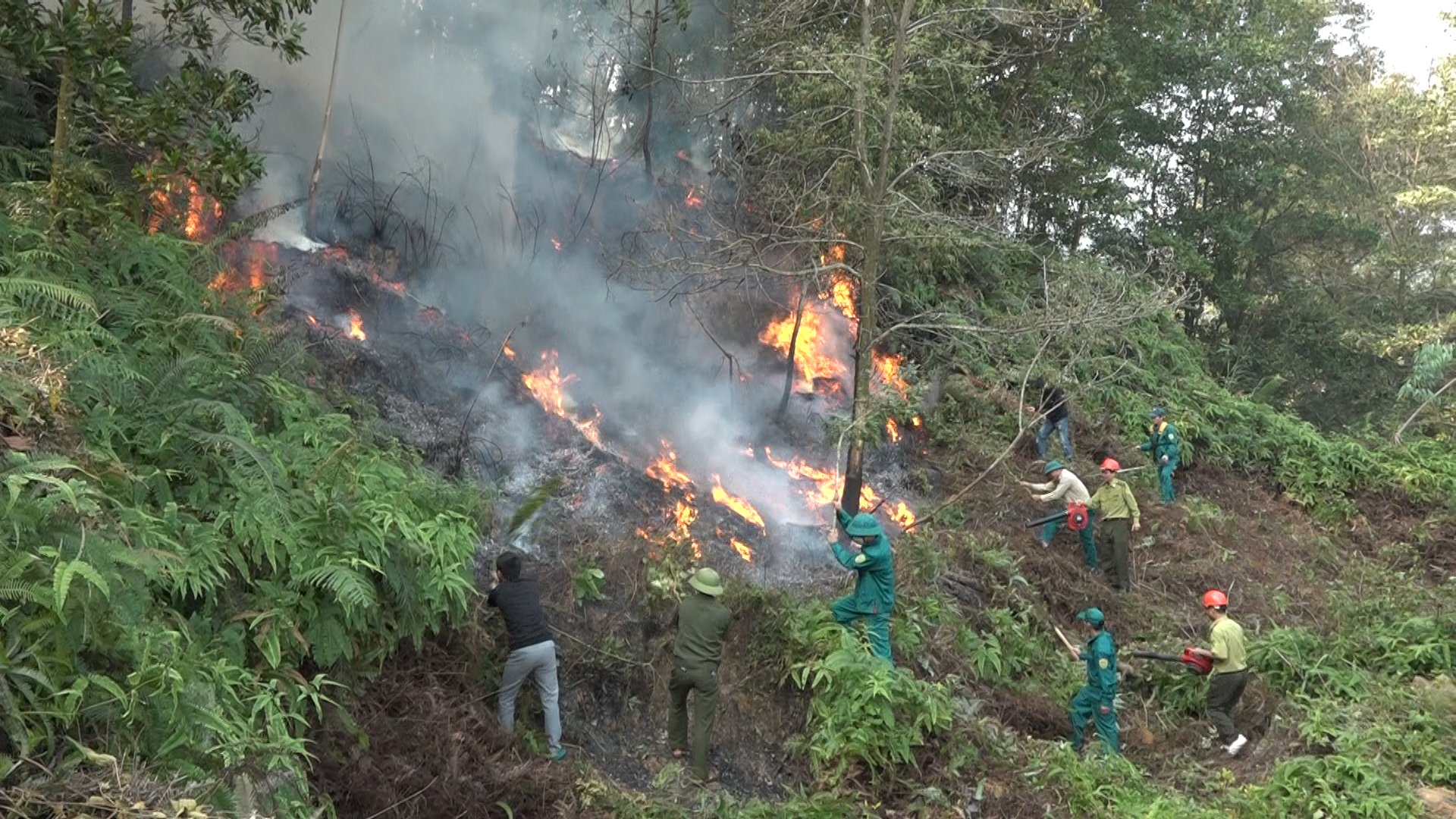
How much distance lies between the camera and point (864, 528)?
789 centimetres

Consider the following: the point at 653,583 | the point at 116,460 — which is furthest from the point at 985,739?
the point at 116,460

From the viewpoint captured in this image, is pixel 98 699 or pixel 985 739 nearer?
pixel 98 699

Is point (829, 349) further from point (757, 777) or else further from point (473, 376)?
point (757, 777)

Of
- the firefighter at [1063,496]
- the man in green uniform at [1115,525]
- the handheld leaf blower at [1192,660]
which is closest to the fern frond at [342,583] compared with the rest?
the handheld leaf blower at [1192,660]

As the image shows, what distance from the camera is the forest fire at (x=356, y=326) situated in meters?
11.3

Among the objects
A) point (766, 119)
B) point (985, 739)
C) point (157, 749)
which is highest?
point (766, 119)

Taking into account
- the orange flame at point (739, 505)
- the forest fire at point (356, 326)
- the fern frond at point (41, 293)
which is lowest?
the orange flame at point (739, 505)

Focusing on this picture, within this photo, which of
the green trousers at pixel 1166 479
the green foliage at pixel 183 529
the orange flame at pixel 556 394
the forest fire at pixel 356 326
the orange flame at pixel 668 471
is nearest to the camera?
the green foliage at pixel 183 529

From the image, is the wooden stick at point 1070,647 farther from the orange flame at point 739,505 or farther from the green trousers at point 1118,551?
the orange flame at point 739,505

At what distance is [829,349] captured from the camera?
1602cm

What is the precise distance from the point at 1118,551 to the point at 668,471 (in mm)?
5705

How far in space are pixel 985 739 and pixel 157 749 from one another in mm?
5772

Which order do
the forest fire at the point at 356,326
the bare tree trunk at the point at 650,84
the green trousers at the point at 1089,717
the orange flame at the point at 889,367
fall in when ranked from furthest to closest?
the orange flame at the point at 889,367 < the bare tree trunk at the point at 650,84 < the forest fire at the point at 356,326 < the green trousers at the point at 1089,717

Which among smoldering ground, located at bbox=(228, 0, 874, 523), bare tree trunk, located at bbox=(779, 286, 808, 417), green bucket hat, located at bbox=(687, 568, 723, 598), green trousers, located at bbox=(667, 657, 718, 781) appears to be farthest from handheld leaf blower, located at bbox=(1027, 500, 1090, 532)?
green trousers, located at bbox=(667, 657, 718, 781)
